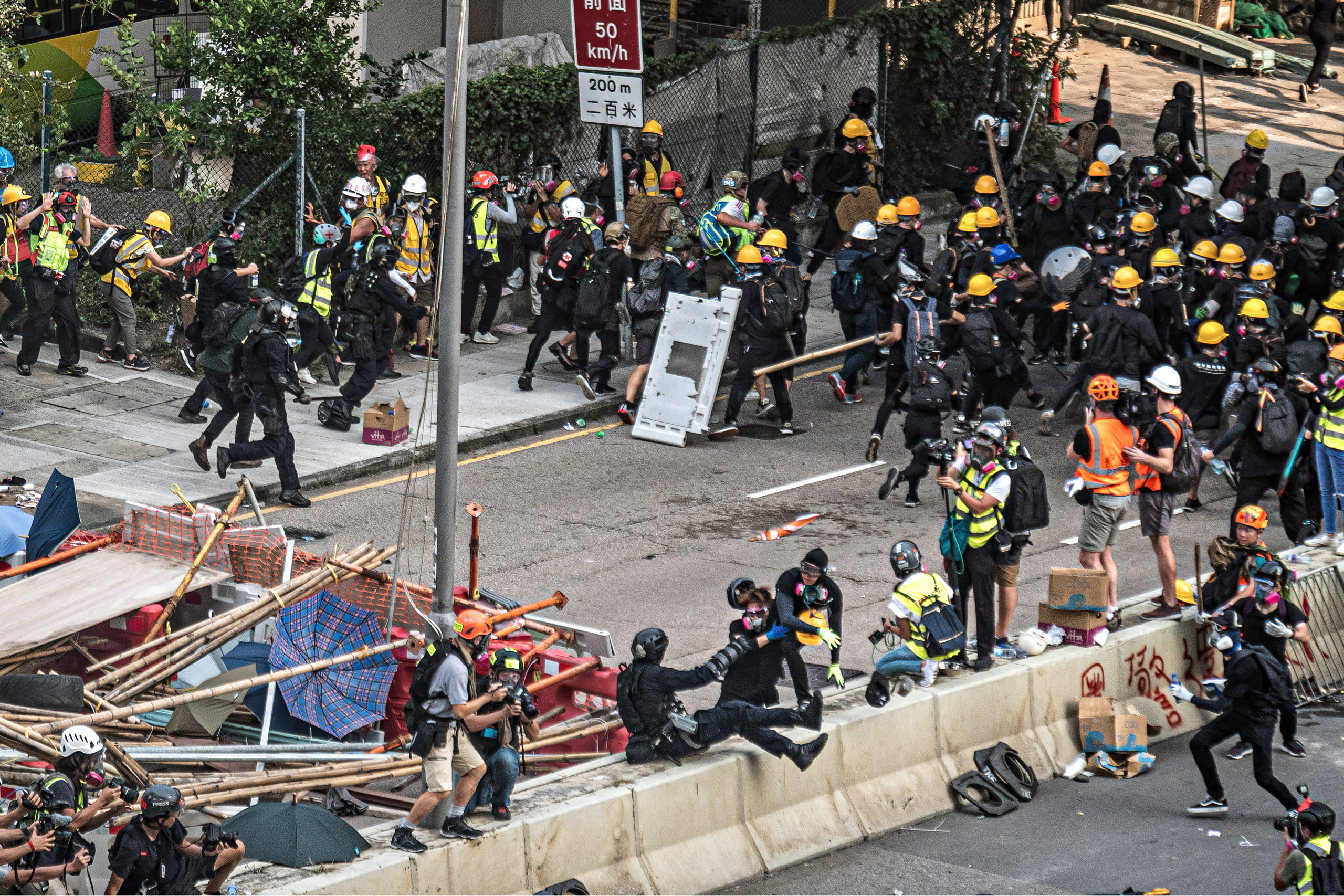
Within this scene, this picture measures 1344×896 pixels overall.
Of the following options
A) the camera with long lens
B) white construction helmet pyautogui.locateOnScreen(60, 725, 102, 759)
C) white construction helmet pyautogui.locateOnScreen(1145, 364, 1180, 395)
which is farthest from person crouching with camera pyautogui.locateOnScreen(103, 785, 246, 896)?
white construction helmet pyautogui.locateOnScreen(1145, 364, 1180, 395)

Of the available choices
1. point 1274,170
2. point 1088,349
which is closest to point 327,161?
point 1088,349

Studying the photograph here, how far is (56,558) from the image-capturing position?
489 inches

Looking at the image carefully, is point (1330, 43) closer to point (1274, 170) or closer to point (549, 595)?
point (1274, 170)

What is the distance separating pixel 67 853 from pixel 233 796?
1.28 meters

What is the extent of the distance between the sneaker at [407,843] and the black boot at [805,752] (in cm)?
231

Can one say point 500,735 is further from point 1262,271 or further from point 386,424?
point 1262,271

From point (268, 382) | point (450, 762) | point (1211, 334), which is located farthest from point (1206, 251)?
point (450, 762)

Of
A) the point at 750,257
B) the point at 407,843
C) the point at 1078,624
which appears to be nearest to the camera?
the point at 407,843

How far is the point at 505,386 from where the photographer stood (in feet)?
62.5

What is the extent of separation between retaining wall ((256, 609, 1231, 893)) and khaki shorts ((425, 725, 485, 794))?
12.3 inches

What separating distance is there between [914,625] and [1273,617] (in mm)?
2315

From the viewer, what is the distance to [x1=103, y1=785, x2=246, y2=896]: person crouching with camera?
844 cm

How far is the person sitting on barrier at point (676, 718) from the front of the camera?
10281mm

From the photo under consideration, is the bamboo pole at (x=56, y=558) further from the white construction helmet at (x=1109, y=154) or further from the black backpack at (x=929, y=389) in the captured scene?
the white construction helmet at (x=1109, y=154)
